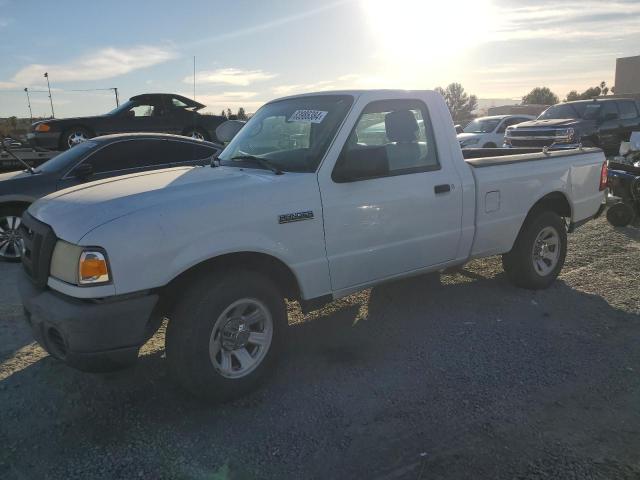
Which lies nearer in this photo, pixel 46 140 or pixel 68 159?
pixel 68 159

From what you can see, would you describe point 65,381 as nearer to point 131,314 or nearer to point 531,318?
point 131,314

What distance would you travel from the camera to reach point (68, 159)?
7145mm

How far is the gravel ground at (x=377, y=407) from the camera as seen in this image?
2.81 m

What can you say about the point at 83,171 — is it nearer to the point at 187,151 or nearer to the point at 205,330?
→ the point at 187,151

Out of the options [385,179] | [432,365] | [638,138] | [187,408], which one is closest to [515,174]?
[385,179]

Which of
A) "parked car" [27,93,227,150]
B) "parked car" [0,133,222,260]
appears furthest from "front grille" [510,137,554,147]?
"parked car" [0,133,222,260]

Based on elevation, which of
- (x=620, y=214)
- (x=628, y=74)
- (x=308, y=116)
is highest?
(x=628, y=74)

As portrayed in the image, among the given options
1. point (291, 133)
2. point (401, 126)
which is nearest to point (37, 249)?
point (291, 133)

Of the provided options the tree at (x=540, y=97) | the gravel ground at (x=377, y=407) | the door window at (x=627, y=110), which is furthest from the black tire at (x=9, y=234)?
the tree at (x=540, y=97)

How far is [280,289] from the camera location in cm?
372

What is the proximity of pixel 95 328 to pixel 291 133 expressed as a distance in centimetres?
209

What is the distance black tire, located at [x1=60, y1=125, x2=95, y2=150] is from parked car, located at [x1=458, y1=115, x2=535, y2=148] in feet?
36.5

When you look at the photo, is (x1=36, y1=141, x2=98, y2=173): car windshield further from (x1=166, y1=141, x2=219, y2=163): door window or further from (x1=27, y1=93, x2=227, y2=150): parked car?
(x1=27, y1=93, x2=227, y2=150): parked car

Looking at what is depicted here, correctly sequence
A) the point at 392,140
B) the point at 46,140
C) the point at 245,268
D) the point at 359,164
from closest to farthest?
the point at 245,268 < the point at 359,164 < the point at 392,140 < the point at 46,140
